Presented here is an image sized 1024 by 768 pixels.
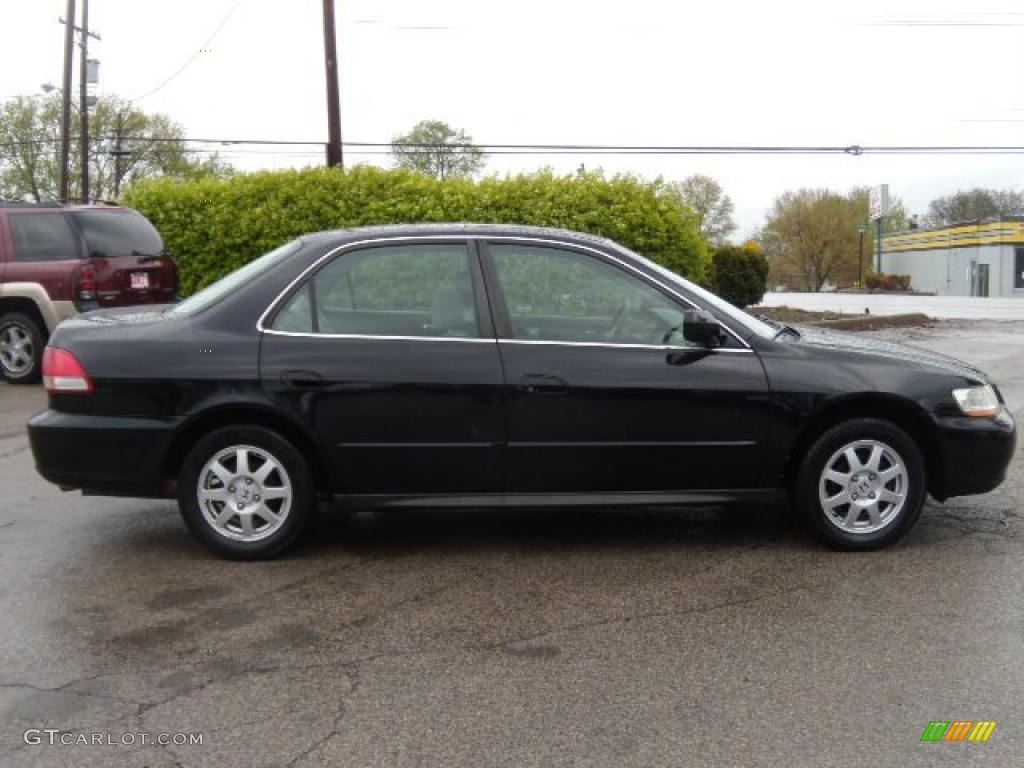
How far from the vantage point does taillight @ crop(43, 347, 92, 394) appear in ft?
16.8

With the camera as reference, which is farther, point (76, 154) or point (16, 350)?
point (76, 154)

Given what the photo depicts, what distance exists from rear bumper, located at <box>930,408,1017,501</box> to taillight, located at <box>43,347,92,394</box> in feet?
13.7

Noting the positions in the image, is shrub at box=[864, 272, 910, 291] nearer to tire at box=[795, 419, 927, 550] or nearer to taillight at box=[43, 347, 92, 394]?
tire at box=[795, 419, 927, 550]

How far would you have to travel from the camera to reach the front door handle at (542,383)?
5.11m

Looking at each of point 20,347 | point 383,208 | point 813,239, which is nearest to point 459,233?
point 20,347

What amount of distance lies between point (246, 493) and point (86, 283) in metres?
7.13

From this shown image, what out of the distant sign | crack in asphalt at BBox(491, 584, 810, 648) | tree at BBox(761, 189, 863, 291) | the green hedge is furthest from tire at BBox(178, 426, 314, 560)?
tree at BBox(761, 189, 863, 291)

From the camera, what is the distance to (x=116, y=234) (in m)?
11.8

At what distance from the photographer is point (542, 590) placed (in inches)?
191

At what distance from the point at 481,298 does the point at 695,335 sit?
1.05 meters

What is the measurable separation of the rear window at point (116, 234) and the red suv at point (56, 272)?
11 mm

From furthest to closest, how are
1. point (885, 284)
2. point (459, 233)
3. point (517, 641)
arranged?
point (885, 284) → point (459, 233) → point (517, 641)

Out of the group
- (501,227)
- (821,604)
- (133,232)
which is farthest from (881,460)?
(133,232)

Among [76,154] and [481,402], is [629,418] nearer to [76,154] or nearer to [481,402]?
[481,402]
